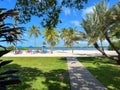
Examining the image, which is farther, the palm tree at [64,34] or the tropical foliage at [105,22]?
the palm tree at [64,34]

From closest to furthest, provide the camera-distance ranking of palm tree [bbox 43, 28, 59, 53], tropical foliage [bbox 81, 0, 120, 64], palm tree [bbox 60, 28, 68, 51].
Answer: tropical foliage [bbox 81, 0, 120, 64]
palm tree [bbox 43, 28, 59, 53]
palm tree [bbox 60, 28, 68, 51]

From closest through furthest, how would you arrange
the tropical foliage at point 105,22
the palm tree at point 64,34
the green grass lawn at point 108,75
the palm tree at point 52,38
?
the green grass lawn at point 108,75 < the tropical foliage at point 105,22 < the palm tree at point 52,38 < the palm tree at point 64,34

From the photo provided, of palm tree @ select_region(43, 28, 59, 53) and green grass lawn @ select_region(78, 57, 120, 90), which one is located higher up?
palm tree @ select_region(43, 28, 59, 53)

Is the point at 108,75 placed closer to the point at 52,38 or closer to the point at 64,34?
the point at 52,38

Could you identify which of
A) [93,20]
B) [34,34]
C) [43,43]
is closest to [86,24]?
[93,20]

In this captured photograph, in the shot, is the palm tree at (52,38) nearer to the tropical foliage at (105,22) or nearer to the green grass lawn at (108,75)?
the tropical foliage at (105,22)

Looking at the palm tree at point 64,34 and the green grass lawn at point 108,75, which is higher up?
the palm tree at point 64,34

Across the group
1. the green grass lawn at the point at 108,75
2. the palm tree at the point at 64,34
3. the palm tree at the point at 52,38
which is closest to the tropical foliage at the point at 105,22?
the green grass lawn at the point at 108,75

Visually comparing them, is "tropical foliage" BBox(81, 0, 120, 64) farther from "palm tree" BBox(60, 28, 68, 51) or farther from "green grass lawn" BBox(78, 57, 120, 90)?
"palm tree" BBox(60, 28, 68, 51)

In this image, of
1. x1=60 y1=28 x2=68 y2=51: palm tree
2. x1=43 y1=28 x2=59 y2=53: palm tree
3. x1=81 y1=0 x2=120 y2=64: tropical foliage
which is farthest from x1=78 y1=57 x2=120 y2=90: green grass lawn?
x1=60 y1=28 x2=68 y2=51: palm tree

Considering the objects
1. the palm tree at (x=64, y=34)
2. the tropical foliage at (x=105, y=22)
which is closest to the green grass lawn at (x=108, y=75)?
the tropical foliage at (x=105, y=22)

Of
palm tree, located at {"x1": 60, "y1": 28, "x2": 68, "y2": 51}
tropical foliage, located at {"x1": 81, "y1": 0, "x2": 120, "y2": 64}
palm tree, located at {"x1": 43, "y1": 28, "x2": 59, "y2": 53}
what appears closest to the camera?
tropical foliage, located at {"x1": 81, "y1": 0, "x2": 120, "y2": 64}

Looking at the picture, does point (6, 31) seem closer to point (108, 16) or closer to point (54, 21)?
point (54, 21)

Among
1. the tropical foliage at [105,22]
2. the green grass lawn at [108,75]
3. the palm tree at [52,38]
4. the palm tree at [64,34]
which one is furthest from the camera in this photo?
the palm tree at [64,34]
